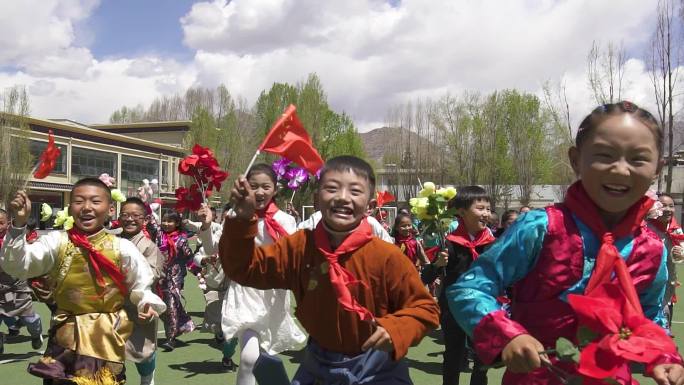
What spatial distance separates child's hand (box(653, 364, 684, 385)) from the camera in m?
1.87

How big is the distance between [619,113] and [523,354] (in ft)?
2.70

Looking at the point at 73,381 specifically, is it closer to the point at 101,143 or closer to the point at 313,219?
the point at 313,219

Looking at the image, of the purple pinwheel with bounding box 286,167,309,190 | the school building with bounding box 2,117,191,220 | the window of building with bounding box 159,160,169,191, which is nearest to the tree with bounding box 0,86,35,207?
the school building with bounding box 2,117,191,220

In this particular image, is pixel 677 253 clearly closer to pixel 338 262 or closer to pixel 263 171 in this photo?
pixel 263 171

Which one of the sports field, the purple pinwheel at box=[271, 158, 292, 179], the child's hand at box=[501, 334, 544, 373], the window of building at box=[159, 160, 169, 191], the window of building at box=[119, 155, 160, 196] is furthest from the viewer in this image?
the window of building at box=[159, 160, 169, 191]

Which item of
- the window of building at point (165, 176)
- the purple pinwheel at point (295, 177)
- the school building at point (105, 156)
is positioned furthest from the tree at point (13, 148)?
the purple pinwheel at point (295, 177)

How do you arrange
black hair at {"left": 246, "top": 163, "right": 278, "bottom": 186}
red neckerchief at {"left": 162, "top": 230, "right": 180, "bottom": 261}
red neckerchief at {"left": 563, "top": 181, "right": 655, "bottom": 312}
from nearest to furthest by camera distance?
red neckerchief at {"left": 563, "top": 181, "right": 655, "bottom": 312} < black hair at {"left": 246, "top": 163, "right": 278, "bottom": 186} < red neckerchief at {"left": 162, "top": 230, "right": 180, "bottom": 261}

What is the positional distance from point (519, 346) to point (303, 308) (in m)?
1.09

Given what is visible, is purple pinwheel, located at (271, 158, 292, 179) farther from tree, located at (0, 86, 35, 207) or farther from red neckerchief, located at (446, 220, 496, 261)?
tree, located at (0, 86, 35, 207)

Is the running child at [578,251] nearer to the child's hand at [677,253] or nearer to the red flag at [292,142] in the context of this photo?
the red flag at [292,142]

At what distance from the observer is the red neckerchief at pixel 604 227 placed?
6.75 ft

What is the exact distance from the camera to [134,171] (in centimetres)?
4969

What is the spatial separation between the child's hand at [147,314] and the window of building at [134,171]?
4494cm

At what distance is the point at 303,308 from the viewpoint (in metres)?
2.85
